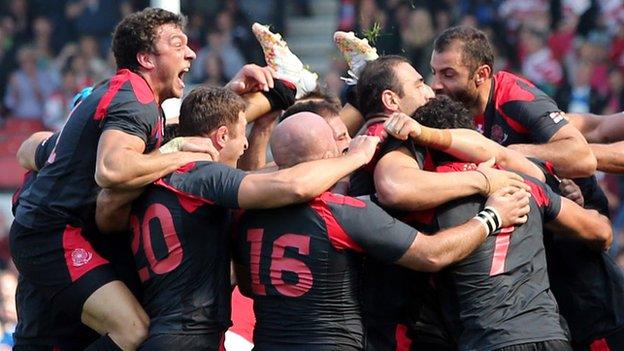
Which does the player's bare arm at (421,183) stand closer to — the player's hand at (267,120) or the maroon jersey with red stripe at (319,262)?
the maroon jersey with red stripe at (319,262)

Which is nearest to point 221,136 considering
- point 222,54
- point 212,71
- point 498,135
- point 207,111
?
point 207,111

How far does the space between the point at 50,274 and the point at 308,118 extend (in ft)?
5.04

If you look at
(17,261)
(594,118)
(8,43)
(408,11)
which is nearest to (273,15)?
(408,11)

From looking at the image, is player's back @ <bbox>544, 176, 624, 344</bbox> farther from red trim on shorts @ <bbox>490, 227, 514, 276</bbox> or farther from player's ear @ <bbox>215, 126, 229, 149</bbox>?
player's ear @ <bbox>215, 126, 229, 149</bbox>

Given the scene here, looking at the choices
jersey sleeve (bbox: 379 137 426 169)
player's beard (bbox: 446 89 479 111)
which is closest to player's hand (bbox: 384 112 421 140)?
jersey sleeve (bbox: 379 137 426 169)

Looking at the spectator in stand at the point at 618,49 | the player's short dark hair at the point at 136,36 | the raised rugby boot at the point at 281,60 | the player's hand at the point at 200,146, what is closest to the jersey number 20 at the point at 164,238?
the player's hand at the point at 200,146

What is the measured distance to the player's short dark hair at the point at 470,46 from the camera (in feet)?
24.0

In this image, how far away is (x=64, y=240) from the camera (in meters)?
6.72

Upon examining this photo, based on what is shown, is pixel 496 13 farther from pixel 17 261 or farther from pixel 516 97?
pixel 17 261

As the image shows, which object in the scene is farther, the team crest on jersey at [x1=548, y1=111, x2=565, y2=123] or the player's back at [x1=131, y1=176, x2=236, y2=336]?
the team crest on jersey at [x1=548, y1=111, x2=565, y2=123]

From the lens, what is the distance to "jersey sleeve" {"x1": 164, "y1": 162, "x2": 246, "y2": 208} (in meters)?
6.23

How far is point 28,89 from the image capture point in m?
16.5

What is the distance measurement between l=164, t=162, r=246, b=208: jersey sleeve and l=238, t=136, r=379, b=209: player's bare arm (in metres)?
0.05

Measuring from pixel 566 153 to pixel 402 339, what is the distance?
1.31 meters
